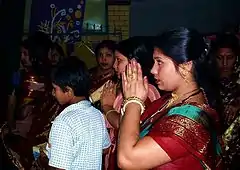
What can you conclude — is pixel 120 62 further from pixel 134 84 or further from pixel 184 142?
pixel 184 142

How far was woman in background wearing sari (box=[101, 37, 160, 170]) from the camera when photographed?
307cm

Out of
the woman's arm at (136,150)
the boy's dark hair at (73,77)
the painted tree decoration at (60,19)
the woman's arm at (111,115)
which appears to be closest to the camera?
the woman's arm at (136,150)

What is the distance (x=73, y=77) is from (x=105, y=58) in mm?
1905

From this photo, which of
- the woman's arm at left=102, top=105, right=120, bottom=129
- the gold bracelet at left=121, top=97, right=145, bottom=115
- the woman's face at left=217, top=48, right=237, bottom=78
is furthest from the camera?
the woman's face at left=217, top=48, right=237, bottom=78

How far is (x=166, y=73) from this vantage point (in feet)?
6.70

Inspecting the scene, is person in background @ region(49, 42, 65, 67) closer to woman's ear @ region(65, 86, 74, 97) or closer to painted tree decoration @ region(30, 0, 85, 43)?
painted tree decoration @ region(30, 0, 85, 43)

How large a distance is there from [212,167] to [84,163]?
0.86 m

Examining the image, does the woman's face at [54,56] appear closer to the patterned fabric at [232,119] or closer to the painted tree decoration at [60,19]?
the painted tree decoration at [60,19]

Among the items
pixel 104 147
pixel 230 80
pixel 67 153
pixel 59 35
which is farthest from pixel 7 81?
pixel 59 35

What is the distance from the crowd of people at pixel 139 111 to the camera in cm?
194

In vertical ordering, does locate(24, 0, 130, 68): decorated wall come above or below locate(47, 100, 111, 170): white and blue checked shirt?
above

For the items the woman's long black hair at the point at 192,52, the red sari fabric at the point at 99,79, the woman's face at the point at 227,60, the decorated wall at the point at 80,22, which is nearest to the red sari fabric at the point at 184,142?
the woman's long black hair at the point at 192,52

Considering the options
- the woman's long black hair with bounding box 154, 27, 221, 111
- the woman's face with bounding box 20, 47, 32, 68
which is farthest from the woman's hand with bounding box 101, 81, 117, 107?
the woman's face with bounding box 20, 47, 32, 68

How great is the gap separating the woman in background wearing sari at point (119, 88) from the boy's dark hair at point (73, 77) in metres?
0.36
